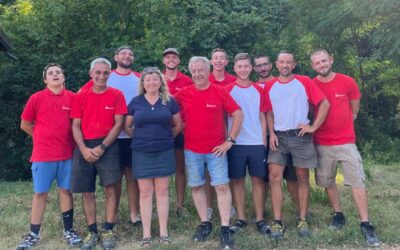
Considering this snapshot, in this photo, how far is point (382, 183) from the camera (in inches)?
328

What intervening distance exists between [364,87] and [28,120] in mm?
15007

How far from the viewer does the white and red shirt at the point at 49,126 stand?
5551 mm

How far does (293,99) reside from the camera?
565 cm

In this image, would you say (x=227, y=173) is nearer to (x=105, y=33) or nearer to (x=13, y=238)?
(x=13, y=238)

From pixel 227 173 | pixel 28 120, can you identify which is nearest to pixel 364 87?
pixel 227 173

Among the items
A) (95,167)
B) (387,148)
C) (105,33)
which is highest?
(105,33)

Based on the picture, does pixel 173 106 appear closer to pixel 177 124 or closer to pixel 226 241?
pixel 177 124

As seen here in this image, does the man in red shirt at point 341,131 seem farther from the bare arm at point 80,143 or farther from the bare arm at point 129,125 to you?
the bare arm at point 80,143

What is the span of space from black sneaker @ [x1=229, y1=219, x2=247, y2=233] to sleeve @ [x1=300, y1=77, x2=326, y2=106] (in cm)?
169

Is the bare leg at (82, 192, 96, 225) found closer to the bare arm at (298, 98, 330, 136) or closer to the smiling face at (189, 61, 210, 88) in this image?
the smiling face at (189, 61, 210, 88)

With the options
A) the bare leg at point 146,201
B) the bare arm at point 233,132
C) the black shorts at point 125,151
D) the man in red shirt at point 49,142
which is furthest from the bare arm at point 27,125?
the bare arm at point 233,132

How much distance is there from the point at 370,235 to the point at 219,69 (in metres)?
2.64

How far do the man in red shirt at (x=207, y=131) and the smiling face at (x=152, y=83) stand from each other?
1.21 feet

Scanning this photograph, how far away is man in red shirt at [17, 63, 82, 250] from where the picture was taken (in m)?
5.56
